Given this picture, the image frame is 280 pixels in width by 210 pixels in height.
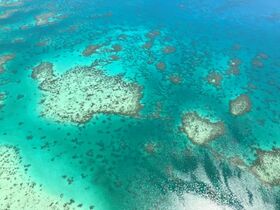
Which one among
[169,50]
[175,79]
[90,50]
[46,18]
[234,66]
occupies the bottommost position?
[46,18]

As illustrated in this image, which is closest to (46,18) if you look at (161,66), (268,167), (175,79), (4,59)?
(4,59)

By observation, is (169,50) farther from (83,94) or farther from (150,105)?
(83,94)

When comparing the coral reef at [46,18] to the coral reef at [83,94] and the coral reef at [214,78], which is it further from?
the coral reef at [214,78]

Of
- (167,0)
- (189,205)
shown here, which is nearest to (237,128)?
(189,205)

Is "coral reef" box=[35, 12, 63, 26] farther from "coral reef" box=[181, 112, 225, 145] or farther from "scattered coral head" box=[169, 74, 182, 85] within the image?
"coral reef" box=[181, 112, 225, 145]

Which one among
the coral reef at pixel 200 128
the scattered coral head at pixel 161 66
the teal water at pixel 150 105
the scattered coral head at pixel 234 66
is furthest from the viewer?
the scattered coral head at pixel 161 66

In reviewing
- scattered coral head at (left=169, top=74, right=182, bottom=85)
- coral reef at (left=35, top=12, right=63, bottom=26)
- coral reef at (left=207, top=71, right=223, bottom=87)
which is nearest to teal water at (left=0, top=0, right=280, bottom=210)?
scattered coral head at (left=169, top=74, right=182, bottom=85)

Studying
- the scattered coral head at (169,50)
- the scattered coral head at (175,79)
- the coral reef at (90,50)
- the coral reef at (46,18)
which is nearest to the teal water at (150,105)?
the scattered coral head at (175,79)
